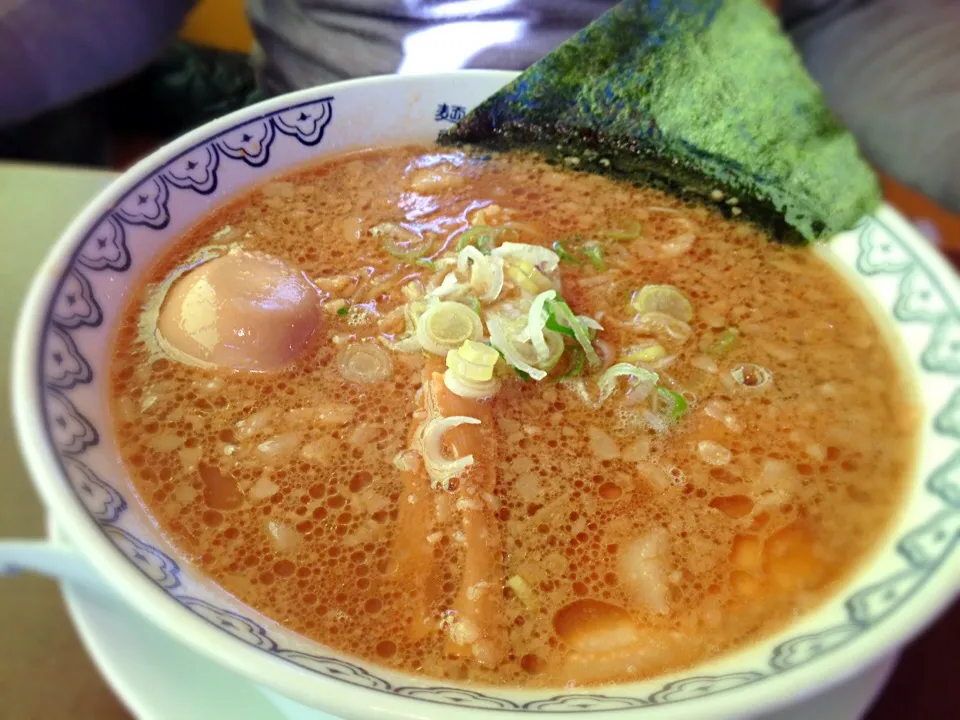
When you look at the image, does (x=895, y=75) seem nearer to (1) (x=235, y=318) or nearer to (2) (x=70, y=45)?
(1) (x=235, y=318)

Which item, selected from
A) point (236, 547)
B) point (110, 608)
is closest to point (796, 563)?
point (236, 547)

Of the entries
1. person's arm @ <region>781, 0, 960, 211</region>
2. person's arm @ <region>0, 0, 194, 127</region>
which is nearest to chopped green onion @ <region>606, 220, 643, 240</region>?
person's arm @ <region>781, 0, 960, 211</region>

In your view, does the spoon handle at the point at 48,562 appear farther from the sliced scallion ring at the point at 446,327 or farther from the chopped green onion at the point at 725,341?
the chopped green onion at the point at 725,341

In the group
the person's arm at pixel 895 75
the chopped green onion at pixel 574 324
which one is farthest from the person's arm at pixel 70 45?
the person's arm at pixel 895 75

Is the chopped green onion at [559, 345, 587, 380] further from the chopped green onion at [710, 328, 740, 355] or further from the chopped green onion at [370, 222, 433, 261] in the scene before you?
the chopped green onion at [370, 222, 433, 261]

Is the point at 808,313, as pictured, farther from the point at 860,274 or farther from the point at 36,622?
the point at 36,622
